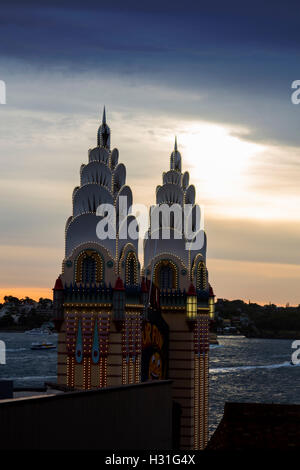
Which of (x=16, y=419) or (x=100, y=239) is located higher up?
(x=100, y=239)

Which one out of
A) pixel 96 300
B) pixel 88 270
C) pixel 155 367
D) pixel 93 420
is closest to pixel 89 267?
pixel 88 270

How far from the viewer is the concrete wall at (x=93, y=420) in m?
24.8

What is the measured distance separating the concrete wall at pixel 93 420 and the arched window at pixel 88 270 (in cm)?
1413

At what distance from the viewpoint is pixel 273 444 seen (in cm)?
3669

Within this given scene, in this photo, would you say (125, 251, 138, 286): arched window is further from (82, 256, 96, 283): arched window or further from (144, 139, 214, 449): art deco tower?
(144, 139, 214, 449): art deco tower

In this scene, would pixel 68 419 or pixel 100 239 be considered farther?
pixel 100 239

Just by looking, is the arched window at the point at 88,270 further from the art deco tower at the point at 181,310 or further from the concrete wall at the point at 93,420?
the concrete wall at the point at 93,420

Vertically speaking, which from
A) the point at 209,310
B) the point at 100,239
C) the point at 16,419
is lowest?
the point at 16,419

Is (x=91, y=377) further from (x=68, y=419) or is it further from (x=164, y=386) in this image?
(x=68, y=419)

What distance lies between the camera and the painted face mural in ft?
177

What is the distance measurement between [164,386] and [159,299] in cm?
1922

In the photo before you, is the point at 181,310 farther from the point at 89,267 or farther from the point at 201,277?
the point at 89,267
